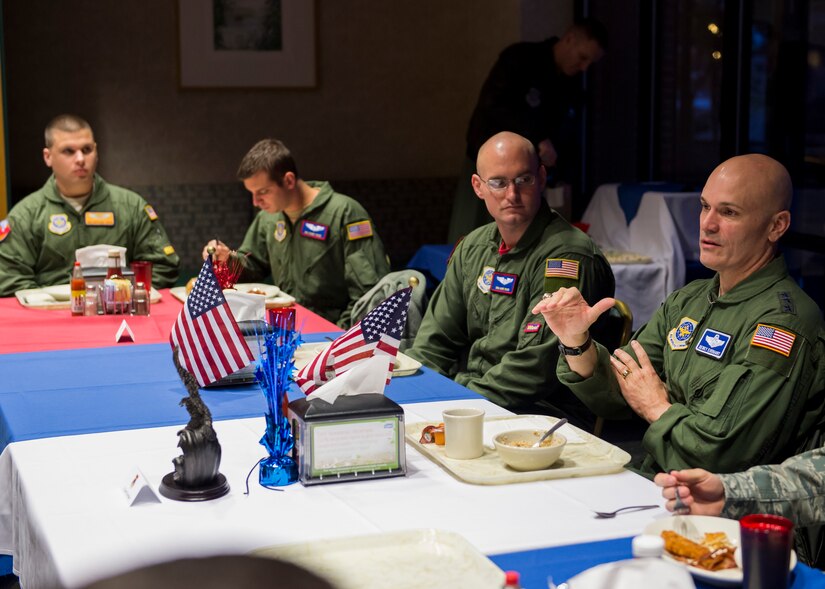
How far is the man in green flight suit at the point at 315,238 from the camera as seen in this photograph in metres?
4.45

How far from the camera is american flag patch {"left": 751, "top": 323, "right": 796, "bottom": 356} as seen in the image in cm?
219

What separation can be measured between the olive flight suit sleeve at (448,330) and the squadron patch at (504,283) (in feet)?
0.62

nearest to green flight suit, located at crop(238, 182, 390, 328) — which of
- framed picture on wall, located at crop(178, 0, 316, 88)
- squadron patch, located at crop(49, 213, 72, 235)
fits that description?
squadron patch, located at crop(49, 213, 72, 235)

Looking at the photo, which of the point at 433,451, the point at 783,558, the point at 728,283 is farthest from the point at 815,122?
the point at 783,558

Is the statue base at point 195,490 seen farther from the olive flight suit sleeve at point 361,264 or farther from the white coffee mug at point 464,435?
the olive flight suit sleeve at point 361,264

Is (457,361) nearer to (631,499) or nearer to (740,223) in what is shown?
(740,223)

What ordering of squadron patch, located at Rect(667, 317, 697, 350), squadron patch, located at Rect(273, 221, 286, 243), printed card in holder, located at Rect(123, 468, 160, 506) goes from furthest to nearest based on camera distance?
1. squadron patch, located at Rect(273, 221, 286, 243)
2. squadron patch, located at Rect(667, 317, 697, 350)
3. printed card in holder, located at Rect(123, 468, 160, 506)

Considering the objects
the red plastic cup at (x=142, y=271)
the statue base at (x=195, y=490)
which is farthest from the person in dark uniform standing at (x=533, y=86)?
the statue base at (x=195, y=490)

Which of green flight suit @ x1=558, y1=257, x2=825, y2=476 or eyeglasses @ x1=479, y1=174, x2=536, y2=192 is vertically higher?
eyeglasses @ x1=479, y1=174, x2=536, y2=192

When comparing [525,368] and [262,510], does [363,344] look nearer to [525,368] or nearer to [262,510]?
[262,510]

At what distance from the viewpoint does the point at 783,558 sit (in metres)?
1.38

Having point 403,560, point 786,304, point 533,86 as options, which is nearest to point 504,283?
point 786,304

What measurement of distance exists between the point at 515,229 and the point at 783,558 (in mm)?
2008

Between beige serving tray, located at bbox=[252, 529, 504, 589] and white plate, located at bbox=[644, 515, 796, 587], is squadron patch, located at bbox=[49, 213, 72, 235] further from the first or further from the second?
white plate, located at bbox=[644, 515, 796, 587]
